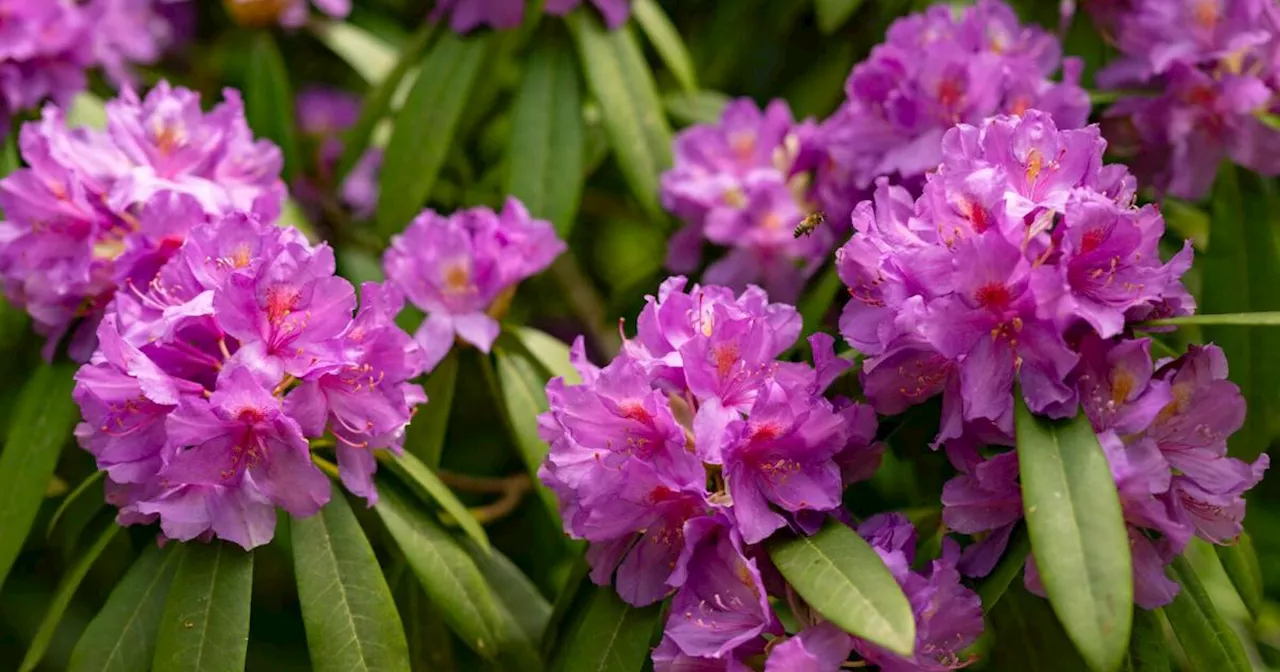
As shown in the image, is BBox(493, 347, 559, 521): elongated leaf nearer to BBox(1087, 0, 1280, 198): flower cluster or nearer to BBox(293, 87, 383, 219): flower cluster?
BBox(293, 87, 383, 219): flower cluster

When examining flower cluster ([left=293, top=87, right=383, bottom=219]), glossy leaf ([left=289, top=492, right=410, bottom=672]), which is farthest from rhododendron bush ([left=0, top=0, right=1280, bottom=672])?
flower cluster ([left=293, top=87, right=383, bottom=219])

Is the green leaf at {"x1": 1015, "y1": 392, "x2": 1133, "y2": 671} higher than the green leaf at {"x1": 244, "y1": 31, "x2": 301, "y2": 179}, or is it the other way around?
the green leaf at {"x1": 1015, "y1": 392, "x2": 1133, "y2": 671}

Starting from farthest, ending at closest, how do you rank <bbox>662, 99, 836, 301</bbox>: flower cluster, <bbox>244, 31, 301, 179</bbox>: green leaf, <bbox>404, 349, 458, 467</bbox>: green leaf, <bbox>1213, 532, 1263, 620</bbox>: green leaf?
<bbox>244, 31, 301, 179</bbox>: green leaf, <bbox>662, 99, 836, 301</bbox>: flower cluster, <bbox>404, 349, 458, 467</bbox>: green leaf, <bbox>1213, 532, 1263, 620</bbox>: green leaf

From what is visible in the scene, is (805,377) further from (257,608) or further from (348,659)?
(257,608)

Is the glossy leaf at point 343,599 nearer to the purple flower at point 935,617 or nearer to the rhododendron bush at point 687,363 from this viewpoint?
the rhododendron bush at point 687,363

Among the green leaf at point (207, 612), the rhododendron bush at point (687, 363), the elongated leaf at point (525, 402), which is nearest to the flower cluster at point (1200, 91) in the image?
the rhododendron bush at point (687, 363)

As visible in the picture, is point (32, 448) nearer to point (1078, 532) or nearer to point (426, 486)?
point (426, 486)
